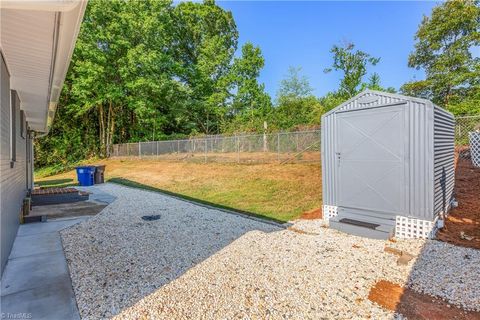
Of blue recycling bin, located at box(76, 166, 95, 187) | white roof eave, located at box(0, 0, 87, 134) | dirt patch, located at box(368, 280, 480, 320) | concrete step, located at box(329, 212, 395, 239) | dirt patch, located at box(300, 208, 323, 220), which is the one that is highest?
white roof eave, located at box(0, 0, 87, 134)

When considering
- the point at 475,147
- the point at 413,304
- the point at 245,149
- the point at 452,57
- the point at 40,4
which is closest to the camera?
the point at 40,4

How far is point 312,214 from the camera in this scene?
244 inches

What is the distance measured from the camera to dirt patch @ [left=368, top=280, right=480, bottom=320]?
95.0 inches

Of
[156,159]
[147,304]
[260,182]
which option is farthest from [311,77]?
[147,304]

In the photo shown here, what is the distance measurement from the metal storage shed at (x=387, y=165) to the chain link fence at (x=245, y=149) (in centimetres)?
598

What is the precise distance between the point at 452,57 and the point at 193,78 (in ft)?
68.6

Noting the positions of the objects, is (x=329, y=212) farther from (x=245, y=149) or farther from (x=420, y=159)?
(x=245, y=149)

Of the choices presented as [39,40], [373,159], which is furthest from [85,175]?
[373,159]

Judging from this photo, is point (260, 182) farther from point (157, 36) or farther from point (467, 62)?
point (467, 62)

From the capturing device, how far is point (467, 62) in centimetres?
1878

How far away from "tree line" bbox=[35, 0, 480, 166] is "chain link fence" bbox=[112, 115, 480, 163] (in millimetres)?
3849

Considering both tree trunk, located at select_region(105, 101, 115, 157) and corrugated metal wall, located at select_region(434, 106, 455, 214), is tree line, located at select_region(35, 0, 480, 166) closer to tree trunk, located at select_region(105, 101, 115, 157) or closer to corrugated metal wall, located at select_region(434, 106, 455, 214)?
tree trunk, located at select_region(105, 101, 115, 157)

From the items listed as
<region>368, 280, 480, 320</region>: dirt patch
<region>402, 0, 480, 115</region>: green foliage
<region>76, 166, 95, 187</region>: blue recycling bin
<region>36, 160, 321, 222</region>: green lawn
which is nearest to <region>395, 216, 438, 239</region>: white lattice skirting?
<region>368, 280, 480, 320</region>: dirt patch

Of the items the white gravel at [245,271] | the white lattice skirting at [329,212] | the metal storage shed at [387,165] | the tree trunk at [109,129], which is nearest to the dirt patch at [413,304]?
the white gravel at [245,271]
